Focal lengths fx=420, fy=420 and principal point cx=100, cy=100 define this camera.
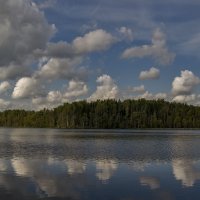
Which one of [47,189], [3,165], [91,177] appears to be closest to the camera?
[47,189]

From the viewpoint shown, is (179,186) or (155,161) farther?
(155,161)

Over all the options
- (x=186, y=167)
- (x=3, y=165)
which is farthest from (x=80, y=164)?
(x=186, y=167)

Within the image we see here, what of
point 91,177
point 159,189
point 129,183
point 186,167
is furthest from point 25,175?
point 186,167

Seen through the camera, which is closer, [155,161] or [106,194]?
[106,194]

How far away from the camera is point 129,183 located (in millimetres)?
28266

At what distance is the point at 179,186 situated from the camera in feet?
89.1

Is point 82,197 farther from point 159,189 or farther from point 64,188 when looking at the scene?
point 159,189

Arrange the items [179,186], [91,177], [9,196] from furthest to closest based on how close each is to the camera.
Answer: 1. [91,177]
2. [179,186]
3. [9,196]

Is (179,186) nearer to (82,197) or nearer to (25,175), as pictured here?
(82,197)

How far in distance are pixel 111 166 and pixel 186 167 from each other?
6768 mm

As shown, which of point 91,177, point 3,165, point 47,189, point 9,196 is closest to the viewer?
point 9,196

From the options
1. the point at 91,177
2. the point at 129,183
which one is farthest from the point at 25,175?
the point at 129,183

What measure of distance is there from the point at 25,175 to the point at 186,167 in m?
14.9

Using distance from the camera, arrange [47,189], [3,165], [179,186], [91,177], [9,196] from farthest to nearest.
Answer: [3,165]
[91,177]
[179,186]
[47,189]
[9,196]
